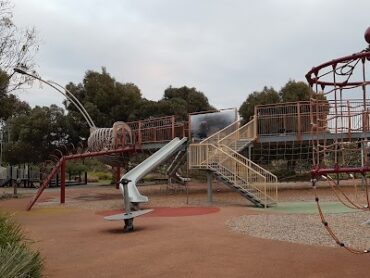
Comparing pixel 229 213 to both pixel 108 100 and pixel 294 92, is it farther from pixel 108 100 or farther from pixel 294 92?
pixel 108 100

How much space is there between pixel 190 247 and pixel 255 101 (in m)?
35.7

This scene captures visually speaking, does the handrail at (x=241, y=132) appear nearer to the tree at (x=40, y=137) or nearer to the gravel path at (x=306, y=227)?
the gravel path at (x=306, y=227)

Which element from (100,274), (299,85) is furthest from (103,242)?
(299,85)

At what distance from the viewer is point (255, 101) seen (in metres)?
44.7

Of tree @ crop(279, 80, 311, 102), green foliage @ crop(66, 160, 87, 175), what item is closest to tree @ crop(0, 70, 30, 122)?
green foliage @ crop(66, 160, 87, 175)

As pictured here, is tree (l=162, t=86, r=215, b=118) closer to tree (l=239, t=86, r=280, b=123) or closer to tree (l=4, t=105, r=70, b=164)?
tree (l=239, t=86, r=280, b=123)

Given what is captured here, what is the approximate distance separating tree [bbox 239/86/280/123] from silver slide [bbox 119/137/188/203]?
69.2ft

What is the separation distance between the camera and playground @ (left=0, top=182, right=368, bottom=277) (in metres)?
8.05

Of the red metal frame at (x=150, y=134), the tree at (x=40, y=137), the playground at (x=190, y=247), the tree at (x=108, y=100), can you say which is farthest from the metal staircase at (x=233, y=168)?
the tree at (x=40, y=137)

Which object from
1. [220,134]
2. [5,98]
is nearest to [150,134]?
[220,134]

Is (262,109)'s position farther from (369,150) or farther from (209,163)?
(369,150)

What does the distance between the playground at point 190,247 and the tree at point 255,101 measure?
89.5ft

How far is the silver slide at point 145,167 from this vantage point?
16.5 metres

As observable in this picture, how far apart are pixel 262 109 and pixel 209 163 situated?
255 inches
